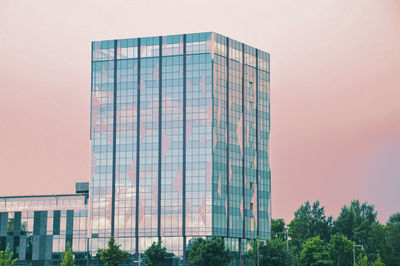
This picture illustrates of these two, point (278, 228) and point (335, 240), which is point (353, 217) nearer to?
point (278, 228)

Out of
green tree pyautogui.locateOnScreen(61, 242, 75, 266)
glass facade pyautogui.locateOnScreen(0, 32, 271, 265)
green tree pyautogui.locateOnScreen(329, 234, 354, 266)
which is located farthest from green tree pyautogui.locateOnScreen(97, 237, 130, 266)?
green tree pyautogui.locateOnScreen(329, 234, 354, 266)

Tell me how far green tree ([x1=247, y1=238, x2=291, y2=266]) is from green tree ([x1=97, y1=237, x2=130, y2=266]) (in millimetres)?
25871

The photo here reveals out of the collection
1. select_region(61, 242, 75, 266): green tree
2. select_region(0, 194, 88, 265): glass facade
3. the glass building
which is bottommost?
select_region(61, 242, 75, 266): green tree

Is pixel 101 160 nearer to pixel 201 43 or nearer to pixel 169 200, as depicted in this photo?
pixel 169 200

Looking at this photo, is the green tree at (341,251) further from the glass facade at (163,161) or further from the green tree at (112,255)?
the green tree at (112,255)

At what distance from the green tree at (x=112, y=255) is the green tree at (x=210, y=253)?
1404 centimetres

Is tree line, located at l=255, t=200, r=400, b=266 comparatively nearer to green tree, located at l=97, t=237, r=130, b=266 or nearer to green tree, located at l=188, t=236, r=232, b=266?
green tree, located at l=188, t=236, r=232, b=266

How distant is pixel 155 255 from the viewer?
13025 centimetres

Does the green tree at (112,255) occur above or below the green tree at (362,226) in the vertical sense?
below

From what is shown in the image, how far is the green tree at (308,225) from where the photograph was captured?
620 feet

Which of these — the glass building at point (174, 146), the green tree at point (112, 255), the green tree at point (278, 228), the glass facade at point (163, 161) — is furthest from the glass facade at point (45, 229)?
the green tree at point (278, 228)

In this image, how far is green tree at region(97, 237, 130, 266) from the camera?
5094 inches

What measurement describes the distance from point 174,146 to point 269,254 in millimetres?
29188

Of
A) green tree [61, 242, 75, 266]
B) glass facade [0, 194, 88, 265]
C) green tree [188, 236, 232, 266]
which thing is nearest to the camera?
green tree [188, 236, 232, 266]
